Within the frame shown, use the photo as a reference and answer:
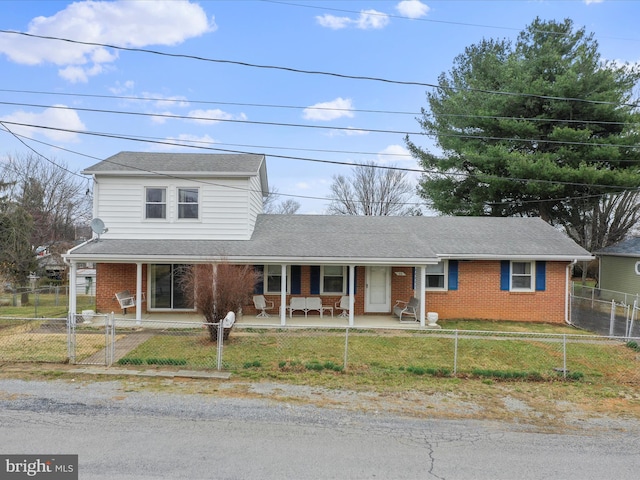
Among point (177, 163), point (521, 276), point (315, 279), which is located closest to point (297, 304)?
point (315, 279)

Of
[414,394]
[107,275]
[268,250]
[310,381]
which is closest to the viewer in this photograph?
[414,394]

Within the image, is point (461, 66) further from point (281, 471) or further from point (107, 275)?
point (281, 471)

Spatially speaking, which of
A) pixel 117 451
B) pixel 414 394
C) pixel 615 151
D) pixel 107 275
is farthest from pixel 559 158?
pixel 117 451

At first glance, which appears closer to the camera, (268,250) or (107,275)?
(268,250)

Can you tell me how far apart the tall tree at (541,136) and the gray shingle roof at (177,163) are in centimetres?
1030

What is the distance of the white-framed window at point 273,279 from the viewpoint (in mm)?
14508

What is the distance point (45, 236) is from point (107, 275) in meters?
21.4

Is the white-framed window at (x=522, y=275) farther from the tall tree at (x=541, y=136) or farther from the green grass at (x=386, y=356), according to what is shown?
the tall tree at (x=541, y=136)

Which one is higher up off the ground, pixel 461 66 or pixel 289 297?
pixel 461 66

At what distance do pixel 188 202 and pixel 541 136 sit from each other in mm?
20865

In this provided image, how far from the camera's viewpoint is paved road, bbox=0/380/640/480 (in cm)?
451

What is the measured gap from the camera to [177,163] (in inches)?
594

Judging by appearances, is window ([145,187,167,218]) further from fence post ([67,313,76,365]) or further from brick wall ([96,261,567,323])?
brick wall ([96,261,567,323])

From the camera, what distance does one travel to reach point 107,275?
565 inches
